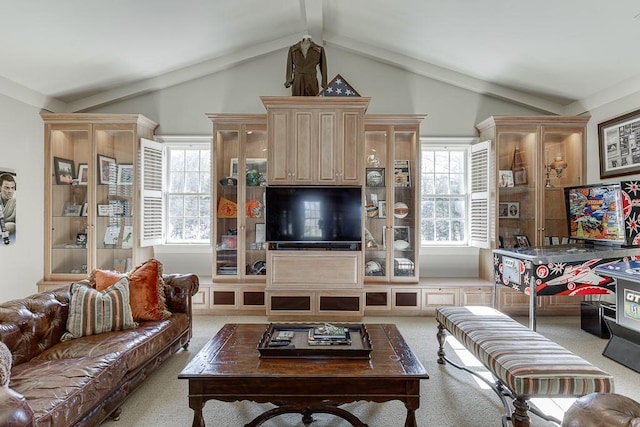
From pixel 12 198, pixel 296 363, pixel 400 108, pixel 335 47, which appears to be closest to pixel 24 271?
pixel 12 198

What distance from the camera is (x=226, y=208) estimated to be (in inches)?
170

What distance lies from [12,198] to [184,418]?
3.34 metres

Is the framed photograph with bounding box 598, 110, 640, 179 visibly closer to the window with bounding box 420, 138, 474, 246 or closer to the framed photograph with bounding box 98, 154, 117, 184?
the window with bounding box 420, 138, 474, 246

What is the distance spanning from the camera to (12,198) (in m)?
3.62

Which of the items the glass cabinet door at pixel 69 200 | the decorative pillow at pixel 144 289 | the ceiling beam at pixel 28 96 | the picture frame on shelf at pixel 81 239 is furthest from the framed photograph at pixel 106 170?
the decorative pillow at pixel 144 289

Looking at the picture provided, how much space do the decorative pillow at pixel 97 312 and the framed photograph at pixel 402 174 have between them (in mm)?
3326

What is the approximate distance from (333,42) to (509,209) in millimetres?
3307

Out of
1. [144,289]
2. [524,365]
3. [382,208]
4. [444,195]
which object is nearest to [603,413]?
[524,365]

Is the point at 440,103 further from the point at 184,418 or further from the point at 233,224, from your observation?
the point at 184,418

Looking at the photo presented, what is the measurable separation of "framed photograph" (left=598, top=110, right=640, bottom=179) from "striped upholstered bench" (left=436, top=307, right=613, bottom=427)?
2.58 meters

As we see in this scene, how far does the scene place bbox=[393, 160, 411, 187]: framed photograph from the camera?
4.34 metres

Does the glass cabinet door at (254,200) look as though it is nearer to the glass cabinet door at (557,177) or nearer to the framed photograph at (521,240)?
the framed photograph at (521,240)

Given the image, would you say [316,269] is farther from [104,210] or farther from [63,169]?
[63,169]

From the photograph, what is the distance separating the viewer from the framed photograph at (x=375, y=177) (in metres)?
4.33
